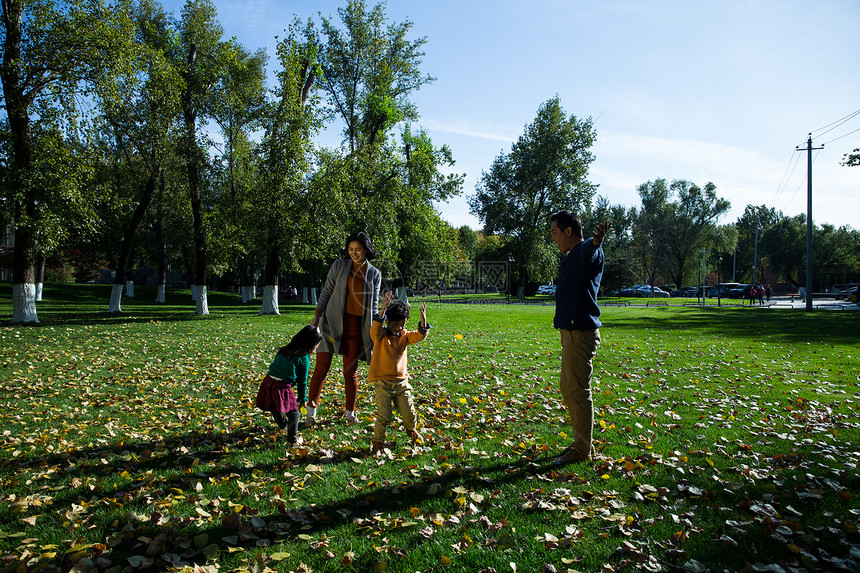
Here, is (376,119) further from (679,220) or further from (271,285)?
(679,220)

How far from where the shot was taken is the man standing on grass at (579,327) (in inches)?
181

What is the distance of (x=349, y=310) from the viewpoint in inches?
231

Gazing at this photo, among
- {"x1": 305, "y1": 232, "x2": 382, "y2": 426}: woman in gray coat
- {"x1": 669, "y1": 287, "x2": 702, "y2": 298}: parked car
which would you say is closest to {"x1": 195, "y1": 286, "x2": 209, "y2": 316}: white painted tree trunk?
{"x1": 305, "y1": 232, "x2": 382, "y2": 426}: woman in gray coat

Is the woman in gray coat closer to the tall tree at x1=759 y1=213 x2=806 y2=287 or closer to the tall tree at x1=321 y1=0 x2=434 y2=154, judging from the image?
the tall tree at x1=321 y1=0 x2=434 y2=154

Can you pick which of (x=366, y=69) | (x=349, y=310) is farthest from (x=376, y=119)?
(x=349, y=310)

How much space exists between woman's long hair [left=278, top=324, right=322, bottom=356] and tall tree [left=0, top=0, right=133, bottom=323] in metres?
15.1

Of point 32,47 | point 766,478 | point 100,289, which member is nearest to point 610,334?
point 766,478

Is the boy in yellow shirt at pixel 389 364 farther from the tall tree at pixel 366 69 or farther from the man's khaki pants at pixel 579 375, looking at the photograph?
the tall tree at pixel 366 69

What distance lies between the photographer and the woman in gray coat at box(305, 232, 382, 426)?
5.80 meters

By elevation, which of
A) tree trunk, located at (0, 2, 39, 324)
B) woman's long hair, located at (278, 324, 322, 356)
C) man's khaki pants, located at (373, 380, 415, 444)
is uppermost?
tree trunk, located at (0, 2, 39, 324)

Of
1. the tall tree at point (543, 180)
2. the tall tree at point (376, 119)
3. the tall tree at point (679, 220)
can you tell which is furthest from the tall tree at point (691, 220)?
the tall tree at point (376, 119)

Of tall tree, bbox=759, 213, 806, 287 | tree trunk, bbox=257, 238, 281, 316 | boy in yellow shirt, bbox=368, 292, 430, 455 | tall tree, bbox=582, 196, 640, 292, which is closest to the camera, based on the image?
boy in yellow shirt, bbox=368, 292, 430, 455

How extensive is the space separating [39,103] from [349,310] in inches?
686

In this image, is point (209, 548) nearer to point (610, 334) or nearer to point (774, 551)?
point (774, 551)
